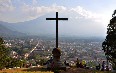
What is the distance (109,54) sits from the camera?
116ft

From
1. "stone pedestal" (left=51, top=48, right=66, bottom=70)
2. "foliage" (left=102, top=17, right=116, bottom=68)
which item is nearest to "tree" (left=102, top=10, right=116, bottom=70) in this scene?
"foliage" (left=102, top=17, right=116, bottom=68)

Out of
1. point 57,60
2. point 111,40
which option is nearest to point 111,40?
point 111,40

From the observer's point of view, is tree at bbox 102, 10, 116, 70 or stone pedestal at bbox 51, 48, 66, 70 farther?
tree at bbox 102, 10, 116, 70

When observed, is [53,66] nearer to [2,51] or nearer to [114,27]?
[114,27]

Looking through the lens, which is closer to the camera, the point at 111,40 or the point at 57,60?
the point at 57,60

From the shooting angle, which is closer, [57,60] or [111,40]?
[57,60]

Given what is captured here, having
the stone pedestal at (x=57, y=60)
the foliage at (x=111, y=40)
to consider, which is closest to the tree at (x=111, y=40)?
the foliage at (x=111, y=40)

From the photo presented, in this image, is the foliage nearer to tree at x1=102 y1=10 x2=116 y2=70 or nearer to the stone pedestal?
tree at x1=102 y1=10 x2=116 y2=70

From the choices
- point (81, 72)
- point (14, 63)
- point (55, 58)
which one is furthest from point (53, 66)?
point (14, 63)

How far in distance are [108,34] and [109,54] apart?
2475 mm

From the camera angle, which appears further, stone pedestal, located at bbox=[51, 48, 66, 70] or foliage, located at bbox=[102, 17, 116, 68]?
foliage, located at bbox=[102, 17, 116, 68]

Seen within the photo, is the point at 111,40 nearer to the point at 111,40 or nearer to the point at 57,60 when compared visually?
the point at 111,40

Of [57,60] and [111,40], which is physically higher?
[111,40]

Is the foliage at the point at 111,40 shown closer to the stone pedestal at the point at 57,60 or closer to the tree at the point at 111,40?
the tree at the point at 111,40
